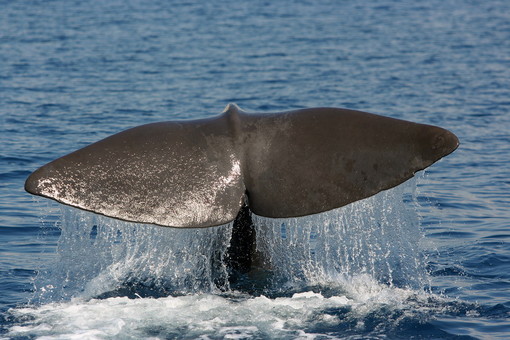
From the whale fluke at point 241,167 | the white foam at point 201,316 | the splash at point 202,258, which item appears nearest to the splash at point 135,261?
the splash at point 202,258

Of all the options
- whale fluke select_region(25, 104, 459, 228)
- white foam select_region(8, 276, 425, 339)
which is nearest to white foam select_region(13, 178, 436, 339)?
white foam select_region(8, 276, 425, 339)

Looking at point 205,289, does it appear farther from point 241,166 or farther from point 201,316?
point 241,166

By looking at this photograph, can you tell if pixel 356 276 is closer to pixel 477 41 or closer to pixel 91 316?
pixel 91 316

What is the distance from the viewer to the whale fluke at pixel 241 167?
17.0 feet

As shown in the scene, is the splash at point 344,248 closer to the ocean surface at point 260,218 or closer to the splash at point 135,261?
the ocean surface at point 260,218

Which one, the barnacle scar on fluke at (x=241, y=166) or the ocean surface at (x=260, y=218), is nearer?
the barnacle scar on fluke at (x=241, y=166)

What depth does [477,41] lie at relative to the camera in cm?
2723

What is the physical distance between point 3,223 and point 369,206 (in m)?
5.12

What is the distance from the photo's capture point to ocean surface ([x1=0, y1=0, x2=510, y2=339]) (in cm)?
619

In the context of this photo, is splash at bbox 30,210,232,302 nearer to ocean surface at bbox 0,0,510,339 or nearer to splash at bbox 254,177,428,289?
ocean surface at bbox 0,0,510,339

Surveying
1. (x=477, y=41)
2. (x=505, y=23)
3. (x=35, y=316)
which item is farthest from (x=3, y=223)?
(x=505, y=23)

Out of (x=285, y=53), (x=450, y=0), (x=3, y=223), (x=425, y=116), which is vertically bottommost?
(x=3, y=223)

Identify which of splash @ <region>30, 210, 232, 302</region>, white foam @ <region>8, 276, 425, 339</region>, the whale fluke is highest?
the whale fluke

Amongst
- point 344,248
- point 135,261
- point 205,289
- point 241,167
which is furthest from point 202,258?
point 344,248
